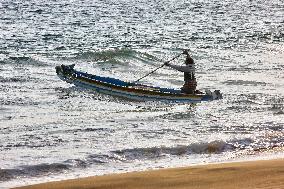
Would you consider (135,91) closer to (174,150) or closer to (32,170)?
(174,150)

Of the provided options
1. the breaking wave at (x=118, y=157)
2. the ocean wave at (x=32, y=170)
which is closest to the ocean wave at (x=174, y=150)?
the breaking wave at (x=118, y=157)

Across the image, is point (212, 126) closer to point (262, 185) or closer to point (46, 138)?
point (46, 138)

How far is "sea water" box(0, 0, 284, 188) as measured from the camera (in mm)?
11984

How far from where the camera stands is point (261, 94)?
19.7m

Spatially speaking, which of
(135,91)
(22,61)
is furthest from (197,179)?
(22,61)

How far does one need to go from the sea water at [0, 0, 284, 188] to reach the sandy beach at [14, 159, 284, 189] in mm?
956

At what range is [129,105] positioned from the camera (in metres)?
18.5

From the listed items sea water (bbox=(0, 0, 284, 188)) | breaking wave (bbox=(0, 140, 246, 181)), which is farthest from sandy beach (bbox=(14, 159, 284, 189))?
breaking wave (bbox=(0, 140, 246, 181))

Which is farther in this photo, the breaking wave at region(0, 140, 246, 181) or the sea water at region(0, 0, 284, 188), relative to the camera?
the sea water at region(0, 0, 284, 188)

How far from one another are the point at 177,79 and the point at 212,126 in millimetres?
8826

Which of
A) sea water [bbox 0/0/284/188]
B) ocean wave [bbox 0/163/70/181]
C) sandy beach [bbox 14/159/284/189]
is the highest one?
sandy beach [bbox 14/159/284/189]

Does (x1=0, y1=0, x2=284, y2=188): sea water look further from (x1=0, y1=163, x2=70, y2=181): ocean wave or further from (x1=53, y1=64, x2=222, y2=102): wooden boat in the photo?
(x1=53, y1=64, x2=222, y2=102): wooden boat

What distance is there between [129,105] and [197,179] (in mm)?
9225

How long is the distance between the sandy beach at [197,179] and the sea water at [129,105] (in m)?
0.96
